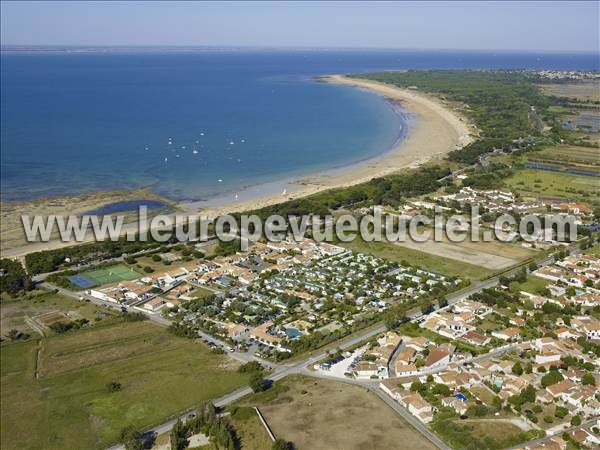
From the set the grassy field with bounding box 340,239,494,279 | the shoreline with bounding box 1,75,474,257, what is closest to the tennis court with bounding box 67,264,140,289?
the shoreline with bounding box 1,75,474,257

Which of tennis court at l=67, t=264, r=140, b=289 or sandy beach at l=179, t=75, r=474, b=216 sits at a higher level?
sandy beach at l=179, t=75, r=474, b=216

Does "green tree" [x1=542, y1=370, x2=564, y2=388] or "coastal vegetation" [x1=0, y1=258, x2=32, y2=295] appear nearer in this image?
"green tree" [x1=542, y1=370, x2=564, y2=388]

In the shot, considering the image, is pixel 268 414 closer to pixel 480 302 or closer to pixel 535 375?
pixel 535 375

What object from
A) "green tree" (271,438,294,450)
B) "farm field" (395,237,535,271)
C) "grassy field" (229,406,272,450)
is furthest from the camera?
"farm field" (395,237,535,271)

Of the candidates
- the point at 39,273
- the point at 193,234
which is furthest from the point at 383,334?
the point at 39,273

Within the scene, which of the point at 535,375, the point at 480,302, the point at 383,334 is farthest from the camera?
the point at 480,302

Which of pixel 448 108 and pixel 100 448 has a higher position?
pixel 448 108

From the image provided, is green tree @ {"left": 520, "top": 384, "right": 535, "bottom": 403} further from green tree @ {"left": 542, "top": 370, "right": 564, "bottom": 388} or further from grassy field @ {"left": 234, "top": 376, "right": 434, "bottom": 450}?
grassy field @ {"left": 234, "top": 376, "right": 434, "bottom": 450}

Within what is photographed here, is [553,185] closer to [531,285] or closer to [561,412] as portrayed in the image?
[531,285]
